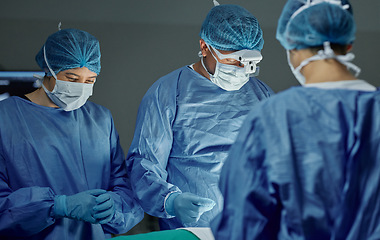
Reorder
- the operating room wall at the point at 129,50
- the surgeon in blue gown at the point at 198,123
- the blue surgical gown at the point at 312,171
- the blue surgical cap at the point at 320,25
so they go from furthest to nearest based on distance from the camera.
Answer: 1. the operating room wall at the point at 129,50
2. the surgeon in blue gown at the point at 198,123
3. the blue surgical cap at the point at 320,25
4. the blue surgical gown at the point at 312,171

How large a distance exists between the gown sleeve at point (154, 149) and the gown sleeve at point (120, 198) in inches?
3.9

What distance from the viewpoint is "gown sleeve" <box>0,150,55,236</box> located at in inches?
74.8

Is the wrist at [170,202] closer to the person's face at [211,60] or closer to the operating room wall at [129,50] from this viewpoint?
the person's face at [211,60]

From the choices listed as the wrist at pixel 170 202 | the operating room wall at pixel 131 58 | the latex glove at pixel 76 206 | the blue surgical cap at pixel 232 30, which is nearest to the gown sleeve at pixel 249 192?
the wrist at pixel 170 202

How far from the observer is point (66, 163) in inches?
83.6

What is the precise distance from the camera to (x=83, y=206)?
1.92 metres

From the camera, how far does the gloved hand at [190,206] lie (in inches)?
75.3

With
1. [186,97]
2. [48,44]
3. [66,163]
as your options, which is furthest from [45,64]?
[186,97]

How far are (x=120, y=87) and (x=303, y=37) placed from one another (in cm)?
188

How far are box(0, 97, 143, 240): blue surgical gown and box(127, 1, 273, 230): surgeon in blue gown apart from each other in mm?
143

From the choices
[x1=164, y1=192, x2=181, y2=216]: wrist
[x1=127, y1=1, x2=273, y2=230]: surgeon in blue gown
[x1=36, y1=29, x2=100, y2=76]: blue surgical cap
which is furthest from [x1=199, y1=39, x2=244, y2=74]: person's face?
[x1=164, y1=192, x2=181, y2=216]: wrist

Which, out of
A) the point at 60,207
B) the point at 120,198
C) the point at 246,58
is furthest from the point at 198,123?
the point at 60,207

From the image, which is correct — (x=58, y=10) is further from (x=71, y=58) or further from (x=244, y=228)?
(x=244, y=228)

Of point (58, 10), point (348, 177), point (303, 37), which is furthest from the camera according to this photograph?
point (58, 10)
